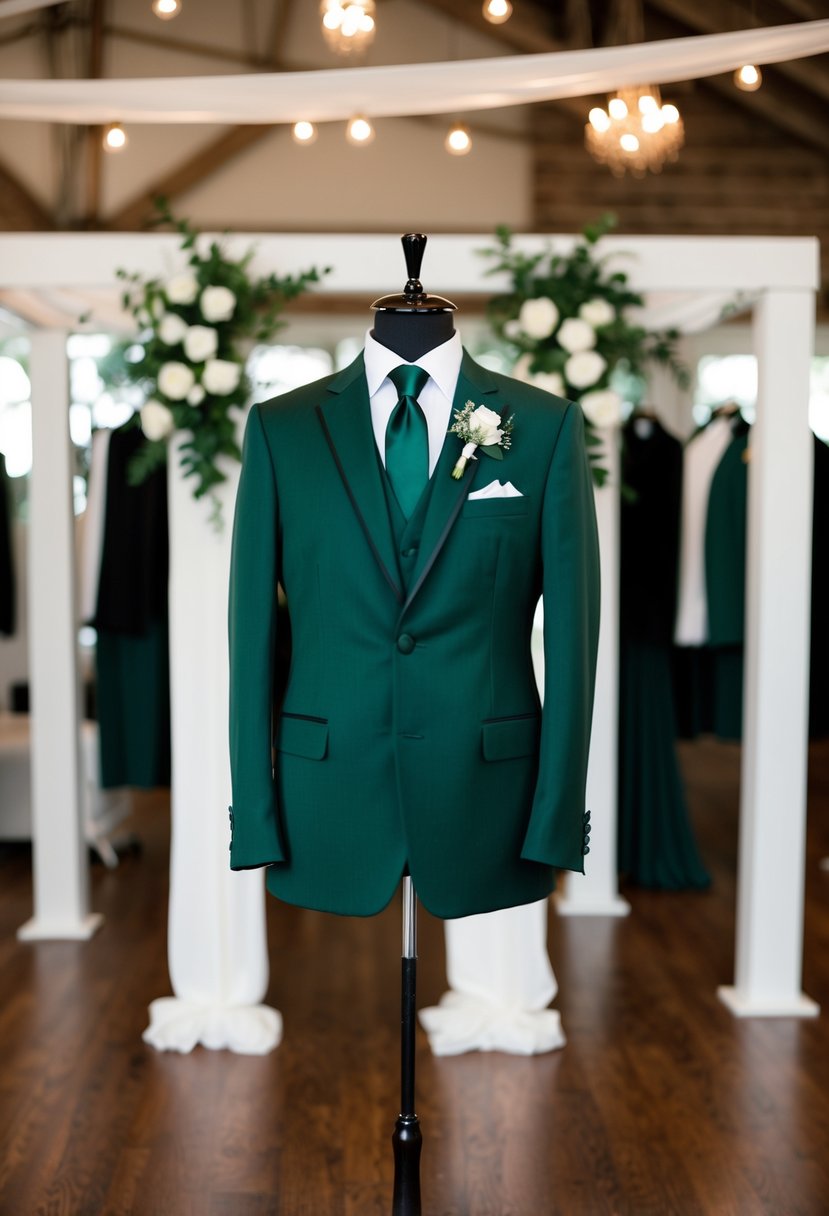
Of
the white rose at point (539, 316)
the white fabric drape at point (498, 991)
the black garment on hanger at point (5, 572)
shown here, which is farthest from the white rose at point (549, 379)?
the black garment on hanger at point (5, 572)

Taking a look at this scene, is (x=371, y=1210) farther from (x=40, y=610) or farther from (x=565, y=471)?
(x=40, y=610)

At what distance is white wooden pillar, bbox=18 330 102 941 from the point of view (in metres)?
4.07

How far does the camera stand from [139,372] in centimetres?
330

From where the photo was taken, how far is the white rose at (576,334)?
3.32 meters

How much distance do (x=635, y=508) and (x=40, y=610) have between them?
2175 millimetres

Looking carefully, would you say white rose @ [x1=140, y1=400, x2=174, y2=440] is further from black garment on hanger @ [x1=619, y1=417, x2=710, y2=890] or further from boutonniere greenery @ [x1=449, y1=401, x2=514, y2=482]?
black garment on hanger @ [x1=619, y1=417, x2=710, y2=890]

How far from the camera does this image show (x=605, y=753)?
4254 millimetres

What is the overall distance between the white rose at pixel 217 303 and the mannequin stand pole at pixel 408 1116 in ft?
5.50

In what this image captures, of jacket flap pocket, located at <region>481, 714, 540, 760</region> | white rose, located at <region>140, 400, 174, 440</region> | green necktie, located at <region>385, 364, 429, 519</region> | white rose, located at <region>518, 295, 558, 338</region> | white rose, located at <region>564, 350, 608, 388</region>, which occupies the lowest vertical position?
jacket flap pocket, located at <region>481, 714, 540, 760</region>

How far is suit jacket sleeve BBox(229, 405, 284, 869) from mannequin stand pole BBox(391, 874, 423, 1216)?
282 millimetres

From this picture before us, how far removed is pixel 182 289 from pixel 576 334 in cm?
103

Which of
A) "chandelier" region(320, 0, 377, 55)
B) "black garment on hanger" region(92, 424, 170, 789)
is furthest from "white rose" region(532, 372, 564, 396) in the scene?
"black garment on hanger" region(92, 424, 170, 789)

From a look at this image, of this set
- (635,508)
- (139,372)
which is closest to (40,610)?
(139,372)

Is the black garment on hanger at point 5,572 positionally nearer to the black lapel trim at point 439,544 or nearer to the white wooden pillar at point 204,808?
the white wooden pillar at point 204,808
